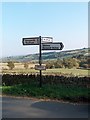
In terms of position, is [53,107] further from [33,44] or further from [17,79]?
[17,79]

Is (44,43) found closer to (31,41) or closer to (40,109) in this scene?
(31,41)

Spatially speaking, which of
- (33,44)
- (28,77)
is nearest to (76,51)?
(28,77)

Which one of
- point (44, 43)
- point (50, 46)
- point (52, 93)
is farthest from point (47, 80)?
point (52, 93)

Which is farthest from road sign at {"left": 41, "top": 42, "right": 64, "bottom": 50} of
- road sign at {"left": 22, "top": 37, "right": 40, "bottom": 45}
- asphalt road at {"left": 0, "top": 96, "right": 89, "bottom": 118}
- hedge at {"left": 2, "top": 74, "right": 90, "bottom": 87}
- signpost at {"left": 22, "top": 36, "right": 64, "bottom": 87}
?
asphalt road at {"left": 0, "top": 96, "right": 89, "bottom": 118}

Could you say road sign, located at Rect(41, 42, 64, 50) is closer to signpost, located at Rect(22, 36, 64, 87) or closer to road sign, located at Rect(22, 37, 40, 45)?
signpost, located at Rect(22, 36, 64, 87)

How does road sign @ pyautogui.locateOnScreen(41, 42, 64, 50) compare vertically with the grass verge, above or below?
above

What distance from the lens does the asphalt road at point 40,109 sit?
40.7 feet

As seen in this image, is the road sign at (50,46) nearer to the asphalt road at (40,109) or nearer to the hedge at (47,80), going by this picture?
the hedge at (47,80)

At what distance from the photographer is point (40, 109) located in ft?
44.7

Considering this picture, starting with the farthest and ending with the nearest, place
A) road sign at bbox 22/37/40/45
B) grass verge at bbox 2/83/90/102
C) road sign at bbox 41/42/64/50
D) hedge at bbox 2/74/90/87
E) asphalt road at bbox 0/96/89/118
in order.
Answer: hedge at bbox 2/74/90/87
road sign at bbox 41/42/64/50
road sign at bbox 22/37/40/45
grass verge at bbox 2/83/90/102
asphalt road at bbox 0/96/89/118

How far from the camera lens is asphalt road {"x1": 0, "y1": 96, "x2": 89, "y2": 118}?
12414mm

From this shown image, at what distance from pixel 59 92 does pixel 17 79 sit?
20.6 ft

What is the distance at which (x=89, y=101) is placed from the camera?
15922 millimetres

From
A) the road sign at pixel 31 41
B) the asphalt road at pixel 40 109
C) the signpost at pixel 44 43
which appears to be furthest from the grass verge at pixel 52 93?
the road sign at pixel 31 41
